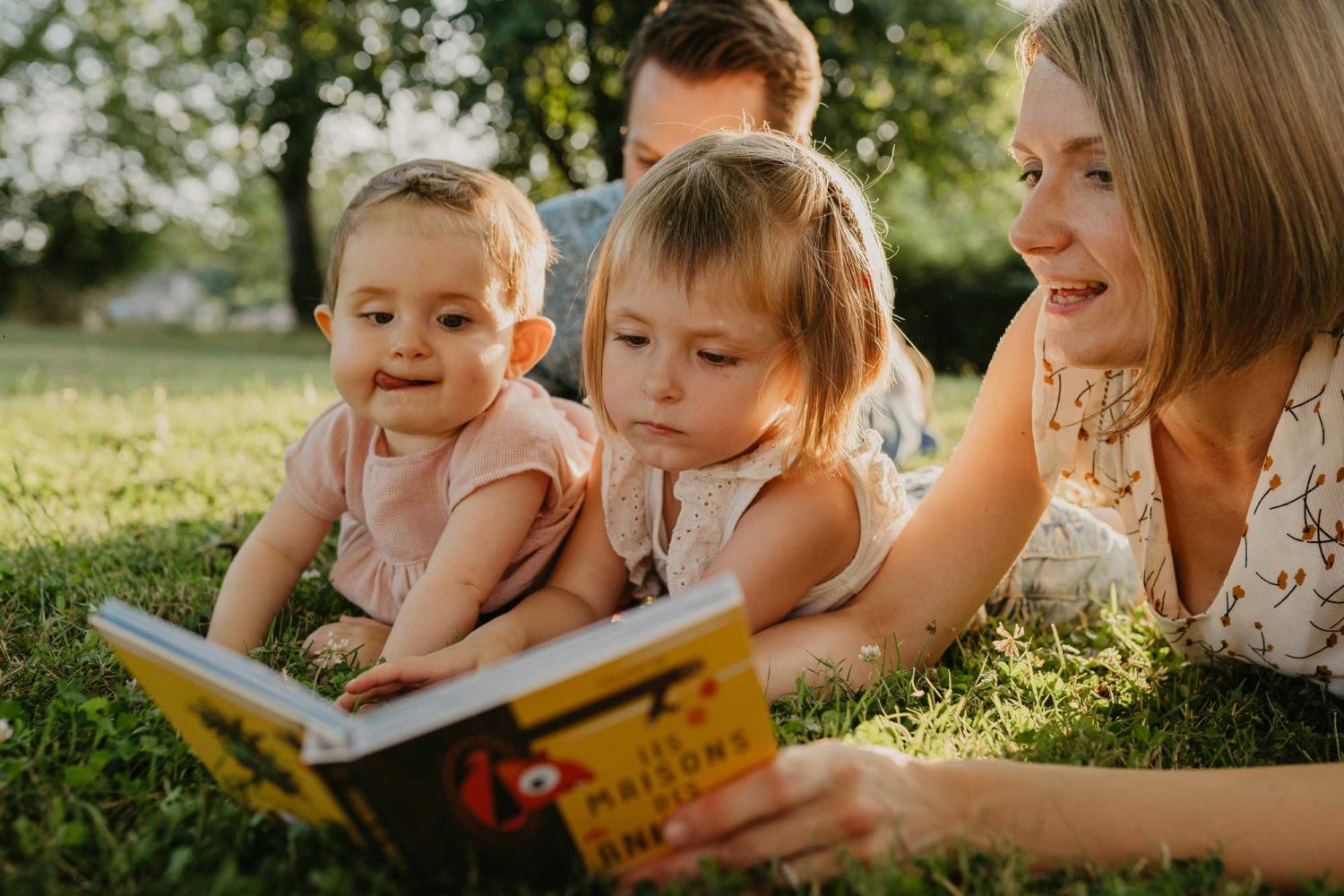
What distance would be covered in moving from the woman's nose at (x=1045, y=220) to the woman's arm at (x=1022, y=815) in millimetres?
1039

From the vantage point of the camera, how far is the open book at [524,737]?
1.34m

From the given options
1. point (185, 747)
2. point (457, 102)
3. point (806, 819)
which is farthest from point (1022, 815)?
point (457, 102)

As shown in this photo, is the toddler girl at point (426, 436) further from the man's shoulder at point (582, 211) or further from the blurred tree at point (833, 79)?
the blurred tree at point (833, 79)

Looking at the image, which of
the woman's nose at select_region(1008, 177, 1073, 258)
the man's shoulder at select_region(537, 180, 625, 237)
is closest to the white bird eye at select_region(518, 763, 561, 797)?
the woman's nose at select_region(1008, 177, 1073, 258)

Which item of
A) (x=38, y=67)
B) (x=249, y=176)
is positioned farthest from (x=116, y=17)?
(x=249, y=176)

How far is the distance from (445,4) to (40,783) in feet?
50.6

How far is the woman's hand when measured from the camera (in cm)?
150

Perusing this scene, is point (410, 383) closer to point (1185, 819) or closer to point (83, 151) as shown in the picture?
point (1185, 819)

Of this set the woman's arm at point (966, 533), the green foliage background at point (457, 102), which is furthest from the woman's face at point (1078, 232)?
the green foliage background at point (457, 102)

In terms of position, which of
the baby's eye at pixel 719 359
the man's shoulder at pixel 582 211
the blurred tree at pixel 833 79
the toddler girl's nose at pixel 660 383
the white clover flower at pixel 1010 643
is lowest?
the white clover flower at pixel 1010 643

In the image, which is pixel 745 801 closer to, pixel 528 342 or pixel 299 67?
pixel 528 342

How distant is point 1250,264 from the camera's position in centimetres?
201

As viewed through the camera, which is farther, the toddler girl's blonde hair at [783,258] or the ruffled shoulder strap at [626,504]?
the ruffled shoulder strap at [626,504]

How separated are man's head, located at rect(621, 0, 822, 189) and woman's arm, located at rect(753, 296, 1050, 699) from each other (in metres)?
2.01
